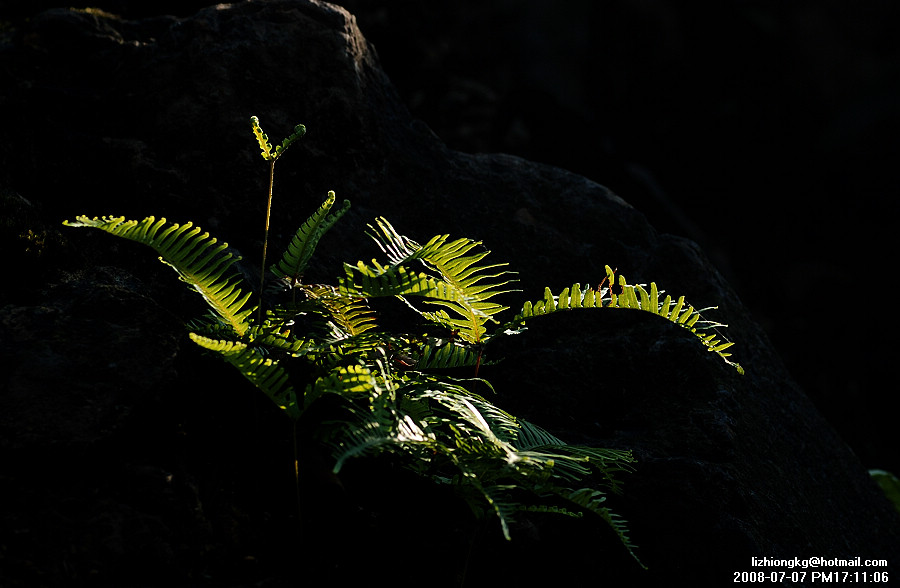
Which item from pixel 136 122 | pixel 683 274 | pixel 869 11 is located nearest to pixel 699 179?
pixel 869 11

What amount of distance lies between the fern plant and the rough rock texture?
24cm

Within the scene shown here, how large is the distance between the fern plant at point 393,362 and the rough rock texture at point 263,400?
0.24m

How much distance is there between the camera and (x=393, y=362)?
2.63m

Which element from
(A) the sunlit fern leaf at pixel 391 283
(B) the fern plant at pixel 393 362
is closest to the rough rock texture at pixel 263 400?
(B) the fern plant at pixel 393 362

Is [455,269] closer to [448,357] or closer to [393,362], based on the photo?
[448,357]

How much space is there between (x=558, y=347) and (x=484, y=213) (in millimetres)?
875

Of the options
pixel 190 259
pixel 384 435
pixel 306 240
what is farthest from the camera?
pixel 306 240

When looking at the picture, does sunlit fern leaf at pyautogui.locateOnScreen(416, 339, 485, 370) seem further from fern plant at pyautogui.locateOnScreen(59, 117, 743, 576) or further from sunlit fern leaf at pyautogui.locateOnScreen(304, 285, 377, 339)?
sunlit fern leaf at pyautogui.locateOnScreen(304, 285, 377, 339)

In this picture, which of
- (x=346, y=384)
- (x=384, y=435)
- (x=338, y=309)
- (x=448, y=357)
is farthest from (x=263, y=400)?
(x=384, y=435)

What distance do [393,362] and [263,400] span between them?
0.46m

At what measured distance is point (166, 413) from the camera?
92.4 inches

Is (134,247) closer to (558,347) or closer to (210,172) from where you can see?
(210,172)

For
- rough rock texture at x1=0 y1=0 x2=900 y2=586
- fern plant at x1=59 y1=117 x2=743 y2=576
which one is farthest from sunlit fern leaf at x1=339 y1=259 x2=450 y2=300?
rough rock texture at x1=0 y1=0 x2=900 y2=586

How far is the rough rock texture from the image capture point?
2.18 meters
